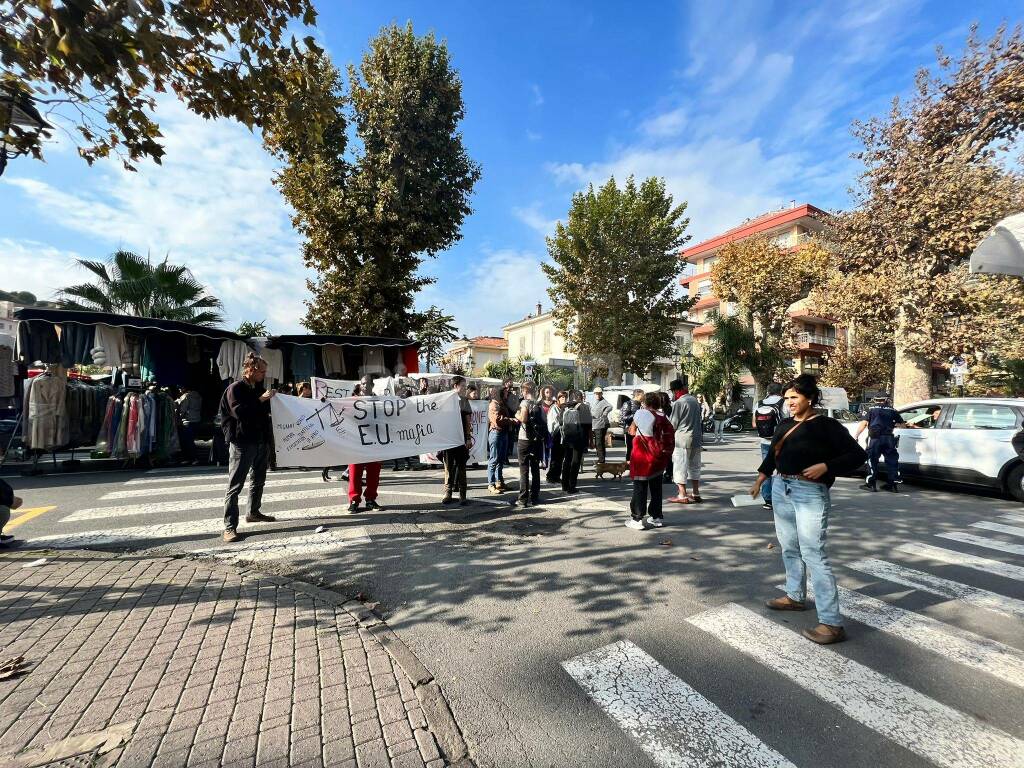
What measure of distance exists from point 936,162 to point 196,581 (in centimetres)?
2127

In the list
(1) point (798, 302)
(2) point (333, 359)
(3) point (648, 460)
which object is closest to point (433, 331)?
(2) point (333, 359)

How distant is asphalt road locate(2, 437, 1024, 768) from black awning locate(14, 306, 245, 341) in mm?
4085

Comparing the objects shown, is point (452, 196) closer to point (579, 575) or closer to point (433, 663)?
point (579, 575)

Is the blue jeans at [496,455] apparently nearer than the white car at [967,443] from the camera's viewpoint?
No

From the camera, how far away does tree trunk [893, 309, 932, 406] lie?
51.7 feet

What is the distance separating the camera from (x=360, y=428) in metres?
7.27

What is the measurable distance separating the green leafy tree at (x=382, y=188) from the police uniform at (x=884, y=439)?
1360cm

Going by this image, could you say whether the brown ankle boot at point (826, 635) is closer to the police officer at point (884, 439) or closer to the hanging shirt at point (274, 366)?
the police officer at point (884, 439)

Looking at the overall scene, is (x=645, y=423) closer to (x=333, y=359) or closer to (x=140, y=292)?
(x=333, y=359)

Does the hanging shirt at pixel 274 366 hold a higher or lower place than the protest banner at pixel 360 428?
higher

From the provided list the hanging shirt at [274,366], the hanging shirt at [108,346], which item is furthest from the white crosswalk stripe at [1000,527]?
the hanging shirt at [108,346]

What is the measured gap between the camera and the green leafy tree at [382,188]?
15742 millimetres

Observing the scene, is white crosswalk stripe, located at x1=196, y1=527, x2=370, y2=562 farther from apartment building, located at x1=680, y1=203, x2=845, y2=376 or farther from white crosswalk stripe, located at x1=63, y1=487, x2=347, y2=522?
apartment building, located at x1=680, y1=203, x2=845, y2=376

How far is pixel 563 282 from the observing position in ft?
90.4
